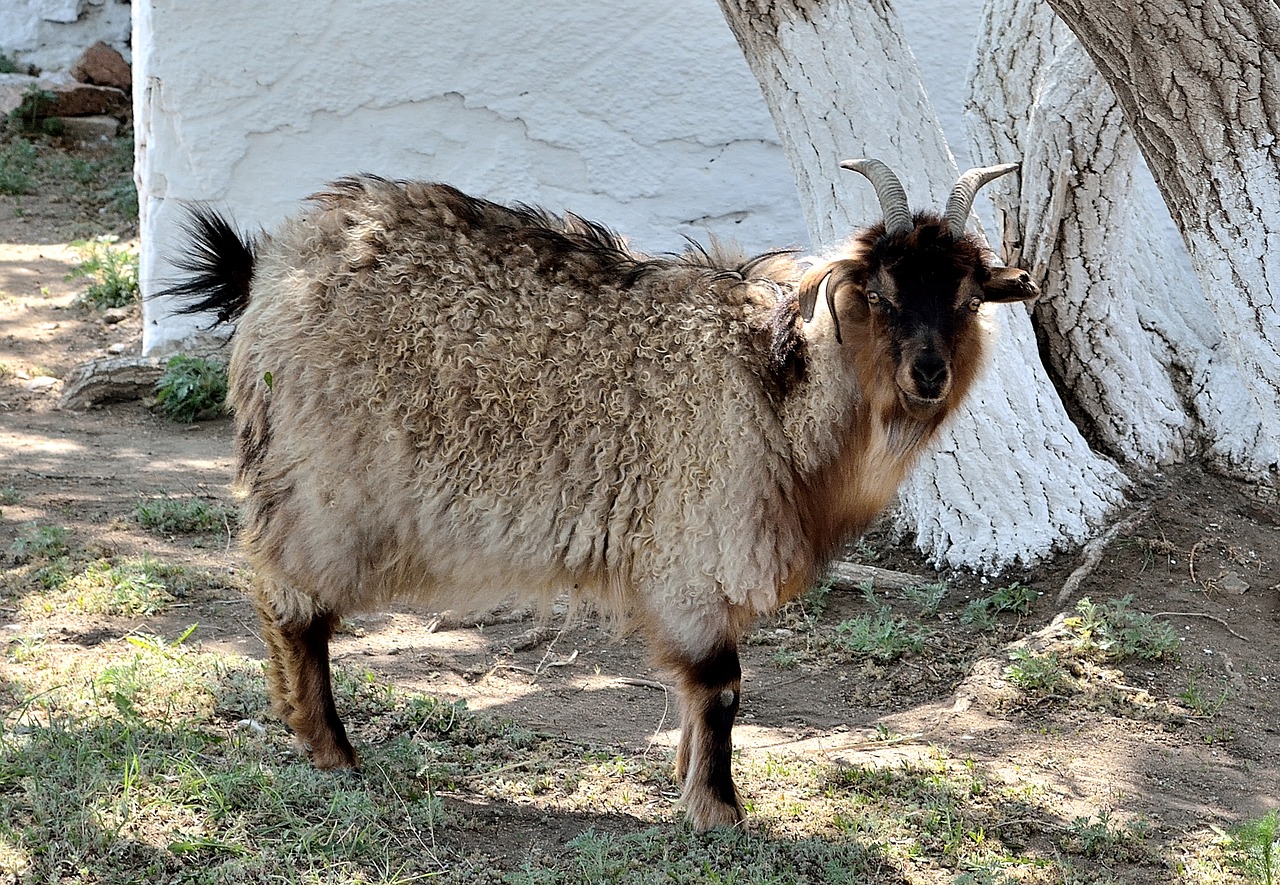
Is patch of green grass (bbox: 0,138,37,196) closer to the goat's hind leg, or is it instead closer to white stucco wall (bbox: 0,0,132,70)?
white stucco wall (bbox: 0,0,132,70)

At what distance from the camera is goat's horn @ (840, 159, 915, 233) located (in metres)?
3.86

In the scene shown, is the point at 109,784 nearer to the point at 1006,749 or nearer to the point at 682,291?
the point at 682,291

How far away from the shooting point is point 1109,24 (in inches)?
137

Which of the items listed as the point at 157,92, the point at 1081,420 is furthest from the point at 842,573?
the point at 157,92

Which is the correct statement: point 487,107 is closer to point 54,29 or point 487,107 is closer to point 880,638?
point 880,638

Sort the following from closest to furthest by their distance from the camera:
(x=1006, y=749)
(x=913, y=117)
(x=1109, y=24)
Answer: (x=1109, y=24)
(x=1006, y=749)
(x=913, y=117)

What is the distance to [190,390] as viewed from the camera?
797 cm

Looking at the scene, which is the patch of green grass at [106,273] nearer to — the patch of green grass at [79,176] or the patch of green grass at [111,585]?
the patch of green grass at [79,176]

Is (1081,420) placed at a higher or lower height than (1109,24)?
lower

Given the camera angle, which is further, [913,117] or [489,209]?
[913,117]

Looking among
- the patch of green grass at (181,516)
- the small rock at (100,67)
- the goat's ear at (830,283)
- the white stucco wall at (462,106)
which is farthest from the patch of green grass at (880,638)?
the small rock at (100,67)

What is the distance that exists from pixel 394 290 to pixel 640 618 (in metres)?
1.26

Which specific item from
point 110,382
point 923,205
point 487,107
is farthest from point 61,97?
point 923,205

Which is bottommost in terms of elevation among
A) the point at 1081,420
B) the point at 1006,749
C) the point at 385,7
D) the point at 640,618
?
the point at 1006,749
